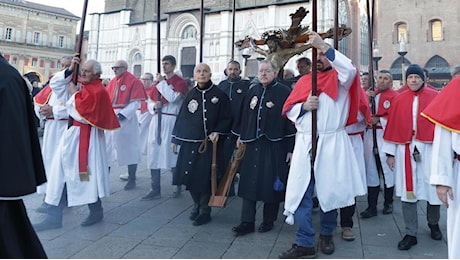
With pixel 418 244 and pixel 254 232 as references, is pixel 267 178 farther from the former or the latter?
pixel 418 244

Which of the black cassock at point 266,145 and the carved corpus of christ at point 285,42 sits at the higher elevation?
the carved corpus of christ at point 285,42

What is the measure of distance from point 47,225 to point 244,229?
96.0 inches

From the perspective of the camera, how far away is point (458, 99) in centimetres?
280

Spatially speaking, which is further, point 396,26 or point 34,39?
point 34,39

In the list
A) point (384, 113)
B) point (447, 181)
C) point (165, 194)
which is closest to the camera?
point (447, 181)

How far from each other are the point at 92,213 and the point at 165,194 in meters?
1.84

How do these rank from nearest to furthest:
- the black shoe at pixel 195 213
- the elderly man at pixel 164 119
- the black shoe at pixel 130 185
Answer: the black shoe at pixel 195 213, the elderly man at pixel 164 119, the black shoe at pixel 130 185

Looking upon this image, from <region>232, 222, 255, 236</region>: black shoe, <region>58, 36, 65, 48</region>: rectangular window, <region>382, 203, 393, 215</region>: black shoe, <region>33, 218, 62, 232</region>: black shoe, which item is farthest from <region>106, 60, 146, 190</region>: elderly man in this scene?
<region>58, 36, 65, 48</region>: rectangular window

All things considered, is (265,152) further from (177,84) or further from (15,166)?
(15,166)

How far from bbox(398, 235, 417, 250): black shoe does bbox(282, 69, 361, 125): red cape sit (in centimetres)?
141

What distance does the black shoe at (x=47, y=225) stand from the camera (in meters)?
4.46

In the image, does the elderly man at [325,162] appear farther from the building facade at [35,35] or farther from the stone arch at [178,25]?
the building facade at [35,35]

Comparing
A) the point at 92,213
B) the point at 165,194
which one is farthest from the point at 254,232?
the point at 165,194

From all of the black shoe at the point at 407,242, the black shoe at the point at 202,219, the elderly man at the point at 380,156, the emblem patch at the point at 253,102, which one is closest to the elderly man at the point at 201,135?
the black shoe at the point at 202,219
